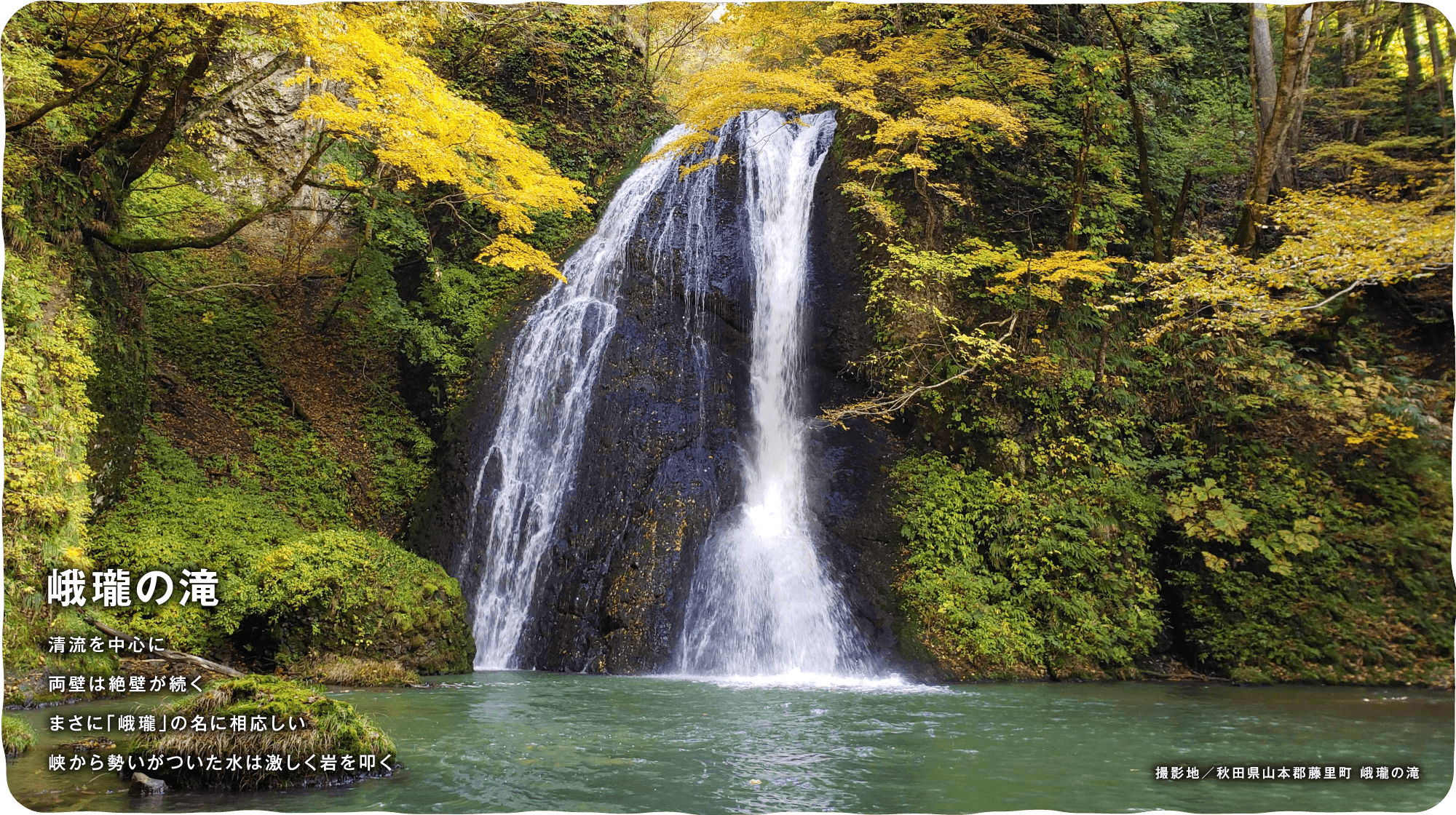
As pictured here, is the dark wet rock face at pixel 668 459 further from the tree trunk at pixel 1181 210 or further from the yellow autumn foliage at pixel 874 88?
the tree trunk at pixel 1181 210

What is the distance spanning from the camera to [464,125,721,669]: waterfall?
8.52 meters

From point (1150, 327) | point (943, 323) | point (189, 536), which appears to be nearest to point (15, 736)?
point (189, 536)

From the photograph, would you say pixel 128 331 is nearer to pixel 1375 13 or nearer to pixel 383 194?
pixel 383 194

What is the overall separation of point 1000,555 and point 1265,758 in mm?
3644

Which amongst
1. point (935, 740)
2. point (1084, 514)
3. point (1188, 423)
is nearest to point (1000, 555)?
point (1084, 514)

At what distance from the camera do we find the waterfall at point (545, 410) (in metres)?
8.52

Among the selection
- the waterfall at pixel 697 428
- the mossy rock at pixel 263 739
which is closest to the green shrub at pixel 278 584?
the waterfall at pixel 697 428

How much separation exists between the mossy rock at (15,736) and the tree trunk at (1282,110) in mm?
10667

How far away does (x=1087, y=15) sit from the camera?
10.9 m

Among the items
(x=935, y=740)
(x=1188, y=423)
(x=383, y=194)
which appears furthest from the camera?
(x=383, y=194)

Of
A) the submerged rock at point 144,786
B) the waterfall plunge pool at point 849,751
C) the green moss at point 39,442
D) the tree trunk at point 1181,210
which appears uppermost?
the tree trunk at point 1181,210

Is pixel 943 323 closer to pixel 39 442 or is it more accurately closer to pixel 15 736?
pixel 39 442

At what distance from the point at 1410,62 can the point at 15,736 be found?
41.1ft

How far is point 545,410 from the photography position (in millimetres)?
9727
